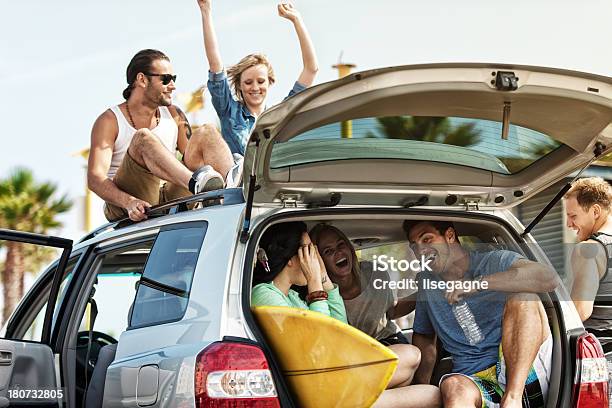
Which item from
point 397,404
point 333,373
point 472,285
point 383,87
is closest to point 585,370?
point 472,285

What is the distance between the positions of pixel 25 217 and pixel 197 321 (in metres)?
24.0

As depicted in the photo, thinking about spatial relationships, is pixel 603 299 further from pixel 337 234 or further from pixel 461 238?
pixel 337 234

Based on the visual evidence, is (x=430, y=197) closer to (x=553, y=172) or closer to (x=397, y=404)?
(x=553, y=172)

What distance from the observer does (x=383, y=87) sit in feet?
12.8

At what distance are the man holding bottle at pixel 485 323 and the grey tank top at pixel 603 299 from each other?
155 cm

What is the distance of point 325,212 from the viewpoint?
4.64 meters

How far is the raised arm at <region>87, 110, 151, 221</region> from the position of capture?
20.7ft

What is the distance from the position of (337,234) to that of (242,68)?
2.63m

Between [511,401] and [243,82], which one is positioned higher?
[243,82]

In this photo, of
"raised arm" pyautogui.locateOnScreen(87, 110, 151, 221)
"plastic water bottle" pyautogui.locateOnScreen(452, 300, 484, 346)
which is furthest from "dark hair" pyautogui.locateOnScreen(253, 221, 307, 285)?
"raised arm" pyautogui.locateOnScreen(87, 110, 151, 221)

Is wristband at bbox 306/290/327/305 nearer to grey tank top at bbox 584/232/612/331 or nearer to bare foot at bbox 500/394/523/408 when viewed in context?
bare foot at bbox 500/394/523/408

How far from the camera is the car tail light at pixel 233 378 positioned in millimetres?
3902

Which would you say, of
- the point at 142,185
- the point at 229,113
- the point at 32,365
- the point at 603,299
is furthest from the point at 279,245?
the point at 229,113

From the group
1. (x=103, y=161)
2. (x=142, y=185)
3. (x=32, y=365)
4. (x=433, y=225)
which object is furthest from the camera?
(x=103, y=161)
